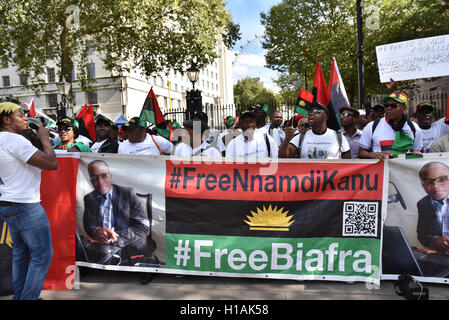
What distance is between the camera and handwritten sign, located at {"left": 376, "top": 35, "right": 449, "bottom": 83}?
6.37 metres

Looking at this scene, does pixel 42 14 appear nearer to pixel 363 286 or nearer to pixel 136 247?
pixel 136 247

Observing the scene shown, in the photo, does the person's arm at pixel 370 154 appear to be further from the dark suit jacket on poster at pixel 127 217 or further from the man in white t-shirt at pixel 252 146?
the dark suit jacket on poster at pixel 127 217

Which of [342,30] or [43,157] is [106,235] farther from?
[342,30]

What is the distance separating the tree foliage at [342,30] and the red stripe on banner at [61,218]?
58.0 feet

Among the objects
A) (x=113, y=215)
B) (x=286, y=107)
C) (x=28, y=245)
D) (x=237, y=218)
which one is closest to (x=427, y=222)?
(x=237, y=218)

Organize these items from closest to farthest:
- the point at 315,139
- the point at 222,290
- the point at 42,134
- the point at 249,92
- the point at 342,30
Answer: the point at 42,134
the point at 222,290
the point at 315,139
the point at 342,30
the point at 249,92

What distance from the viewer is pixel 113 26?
17500 mm

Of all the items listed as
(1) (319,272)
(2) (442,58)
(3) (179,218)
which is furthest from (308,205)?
(2) (442,58)

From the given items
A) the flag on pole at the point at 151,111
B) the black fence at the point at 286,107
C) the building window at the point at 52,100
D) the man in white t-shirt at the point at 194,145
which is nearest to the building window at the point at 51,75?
the building window at the point at 52,100

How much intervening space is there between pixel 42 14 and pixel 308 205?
16474 millimetres

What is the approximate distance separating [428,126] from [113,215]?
500 centimetres

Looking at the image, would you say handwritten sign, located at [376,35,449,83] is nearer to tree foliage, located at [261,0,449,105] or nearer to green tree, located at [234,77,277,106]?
tree foliage, located at [261,0,449,105]

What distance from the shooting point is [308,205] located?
3.82 metres

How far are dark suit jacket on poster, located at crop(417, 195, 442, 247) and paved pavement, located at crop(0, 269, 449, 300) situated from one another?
20.7 inches
